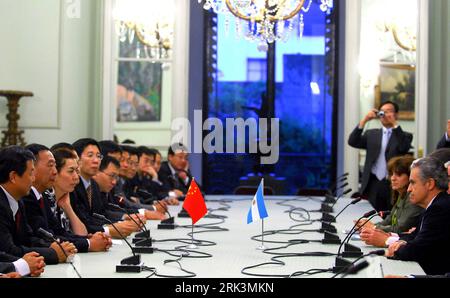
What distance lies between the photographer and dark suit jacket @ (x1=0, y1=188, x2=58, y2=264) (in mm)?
3230

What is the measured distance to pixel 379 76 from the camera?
929 cm

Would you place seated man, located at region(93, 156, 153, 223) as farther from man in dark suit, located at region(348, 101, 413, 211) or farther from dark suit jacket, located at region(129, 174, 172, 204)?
man in dark suit, located at region(348, 101, 413, 211)

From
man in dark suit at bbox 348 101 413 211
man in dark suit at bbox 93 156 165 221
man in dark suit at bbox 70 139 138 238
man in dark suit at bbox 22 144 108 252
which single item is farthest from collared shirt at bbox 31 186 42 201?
man in dark suit at bbox 348 101 413 211

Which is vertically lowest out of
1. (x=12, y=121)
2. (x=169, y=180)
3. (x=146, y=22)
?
(x=169, y=180)

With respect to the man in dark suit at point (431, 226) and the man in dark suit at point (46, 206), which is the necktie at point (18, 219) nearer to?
the man in dark suit at point (46, 206)

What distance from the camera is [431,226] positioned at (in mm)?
3520

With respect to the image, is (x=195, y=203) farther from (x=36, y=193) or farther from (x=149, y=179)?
(x=149, y=179)

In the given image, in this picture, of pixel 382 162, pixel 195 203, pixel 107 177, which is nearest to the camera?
pixel 195 203

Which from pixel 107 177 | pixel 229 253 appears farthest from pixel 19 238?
pixel 107 177

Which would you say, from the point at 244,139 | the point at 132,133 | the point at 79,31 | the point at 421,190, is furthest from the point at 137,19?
the point at 421,190

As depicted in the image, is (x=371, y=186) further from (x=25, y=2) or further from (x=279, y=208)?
(x=25, y=2)

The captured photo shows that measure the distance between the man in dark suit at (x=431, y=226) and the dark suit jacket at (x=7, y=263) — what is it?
1.68m

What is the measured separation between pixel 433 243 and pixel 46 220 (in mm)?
1783

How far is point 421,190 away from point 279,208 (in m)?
2.90
